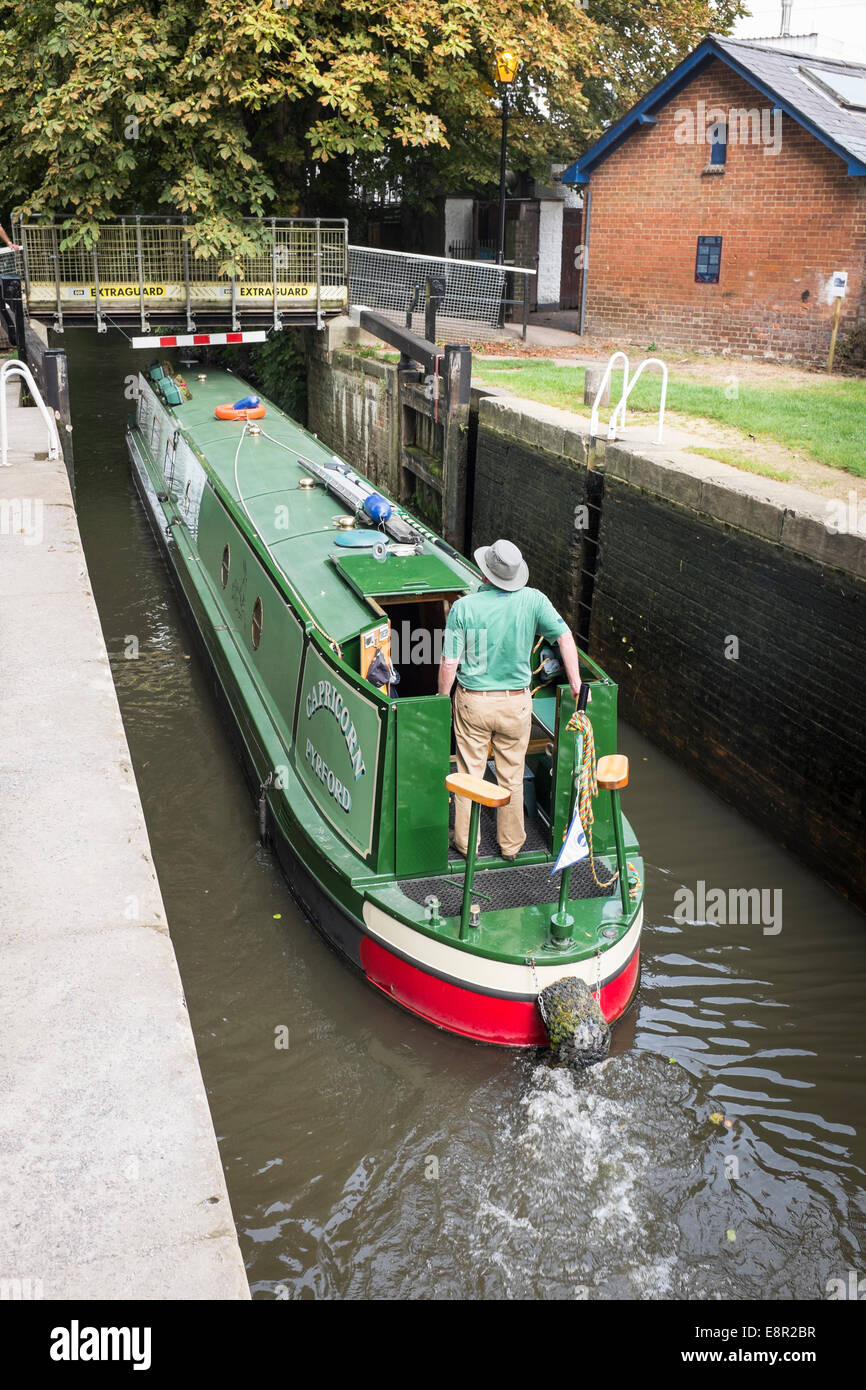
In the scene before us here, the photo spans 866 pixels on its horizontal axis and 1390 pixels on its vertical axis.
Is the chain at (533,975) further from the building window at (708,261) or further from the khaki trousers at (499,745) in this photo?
the building window at (708,261)

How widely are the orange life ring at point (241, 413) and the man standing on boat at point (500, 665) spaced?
22.9 ft

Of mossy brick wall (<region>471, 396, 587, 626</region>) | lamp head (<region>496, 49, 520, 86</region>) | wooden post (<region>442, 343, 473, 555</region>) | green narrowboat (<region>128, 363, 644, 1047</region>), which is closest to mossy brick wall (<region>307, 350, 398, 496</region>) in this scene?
wooden post (<region>442, 343, 473, 555</region>)

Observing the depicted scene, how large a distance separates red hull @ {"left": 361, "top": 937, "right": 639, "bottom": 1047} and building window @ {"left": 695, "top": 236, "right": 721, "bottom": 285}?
47.0ft

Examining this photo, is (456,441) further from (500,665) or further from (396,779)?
(396,779)

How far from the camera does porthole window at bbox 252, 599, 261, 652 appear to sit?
8.65 m

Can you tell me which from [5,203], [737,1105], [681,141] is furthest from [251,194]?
[737,1105]

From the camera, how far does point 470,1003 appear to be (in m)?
5.84

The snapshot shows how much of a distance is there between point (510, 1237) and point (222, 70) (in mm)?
14919

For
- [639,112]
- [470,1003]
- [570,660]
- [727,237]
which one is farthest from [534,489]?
[639,112]

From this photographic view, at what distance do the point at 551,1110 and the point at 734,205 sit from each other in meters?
15.4

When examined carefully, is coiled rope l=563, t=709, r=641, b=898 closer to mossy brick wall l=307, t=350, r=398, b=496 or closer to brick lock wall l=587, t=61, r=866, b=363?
mossy brick wall l=307, t=350, r=398, b=496

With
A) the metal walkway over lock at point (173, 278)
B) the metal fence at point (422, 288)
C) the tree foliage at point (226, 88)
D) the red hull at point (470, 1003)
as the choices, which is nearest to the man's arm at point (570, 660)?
the red hull at point (470, 1003)

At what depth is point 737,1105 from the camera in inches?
229
